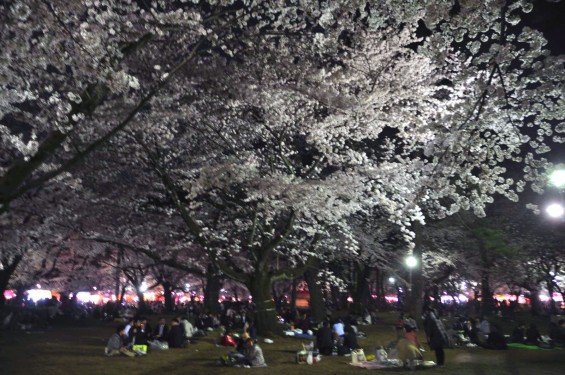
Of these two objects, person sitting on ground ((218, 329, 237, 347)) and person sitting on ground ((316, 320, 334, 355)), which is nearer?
person sitting on ground ((316, 320, 334, 355))

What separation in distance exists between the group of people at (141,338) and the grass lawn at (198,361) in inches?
15.1

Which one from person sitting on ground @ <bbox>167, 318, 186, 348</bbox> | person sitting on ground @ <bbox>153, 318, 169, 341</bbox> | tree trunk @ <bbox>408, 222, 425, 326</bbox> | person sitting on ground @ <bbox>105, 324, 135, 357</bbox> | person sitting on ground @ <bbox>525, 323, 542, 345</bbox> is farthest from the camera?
tree trunk @ <bbox>408, 222, 425, 326</bbox>

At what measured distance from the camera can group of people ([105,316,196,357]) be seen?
46.1 ft

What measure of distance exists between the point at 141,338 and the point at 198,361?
2.82 meters

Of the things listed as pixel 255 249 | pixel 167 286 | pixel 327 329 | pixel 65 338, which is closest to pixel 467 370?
pixel 327 329

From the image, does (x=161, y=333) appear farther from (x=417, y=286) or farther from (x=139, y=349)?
(x=417, y=286)

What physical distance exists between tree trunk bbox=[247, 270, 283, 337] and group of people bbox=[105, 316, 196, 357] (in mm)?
2766

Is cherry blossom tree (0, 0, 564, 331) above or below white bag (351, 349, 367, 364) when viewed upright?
above

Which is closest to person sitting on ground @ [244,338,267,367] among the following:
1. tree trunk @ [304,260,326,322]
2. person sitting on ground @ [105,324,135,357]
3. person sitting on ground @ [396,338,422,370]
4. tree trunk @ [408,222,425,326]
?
person sitting on ground @ [396,338,422,370]

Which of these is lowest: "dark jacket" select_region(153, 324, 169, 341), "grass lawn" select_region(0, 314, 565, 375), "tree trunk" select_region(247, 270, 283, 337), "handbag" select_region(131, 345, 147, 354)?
"grass lawn" select_region(0, 314, 565, 375)

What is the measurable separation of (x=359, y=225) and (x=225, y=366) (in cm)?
1143

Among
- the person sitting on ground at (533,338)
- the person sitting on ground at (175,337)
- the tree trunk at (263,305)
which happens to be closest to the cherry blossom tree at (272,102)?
the tree trunk at (263,305)

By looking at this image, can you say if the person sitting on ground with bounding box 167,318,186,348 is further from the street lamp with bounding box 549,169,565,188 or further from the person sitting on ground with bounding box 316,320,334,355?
the street lamp with bounding box 549,169,565,188

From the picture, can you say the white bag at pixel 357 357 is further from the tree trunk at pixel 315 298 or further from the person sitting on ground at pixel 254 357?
the tree trunk at pixel 315 298
